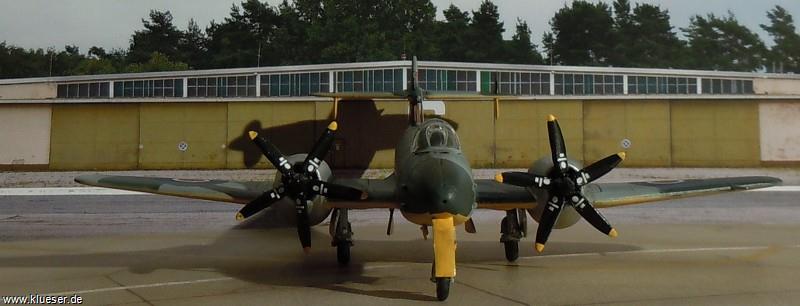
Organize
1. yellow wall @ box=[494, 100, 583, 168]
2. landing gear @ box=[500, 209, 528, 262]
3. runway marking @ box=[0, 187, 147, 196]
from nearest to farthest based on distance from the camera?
landing gear @ box=[500, 209, 528, 262], runway marking @ box=[0, 187, 147, 196], yellow wall @ box=[494, 100, 583, 168]

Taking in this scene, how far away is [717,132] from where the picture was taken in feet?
129

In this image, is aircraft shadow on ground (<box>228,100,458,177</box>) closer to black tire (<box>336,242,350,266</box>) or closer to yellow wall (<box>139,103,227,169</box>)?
yellow wall (<box>139,103,227,169</box>)

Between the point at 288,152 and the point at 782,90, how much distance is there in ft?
143

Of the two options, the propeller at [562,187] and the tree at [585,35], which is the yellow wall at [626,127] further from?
the tree at [585,35]

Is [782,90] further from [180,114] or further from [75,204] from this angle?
[75,204]

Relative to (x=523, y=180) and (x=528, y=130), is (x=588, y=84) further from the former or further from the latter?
(x=523, y=180)

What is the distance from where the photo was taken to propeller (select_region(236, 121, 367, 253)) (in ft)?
31.4

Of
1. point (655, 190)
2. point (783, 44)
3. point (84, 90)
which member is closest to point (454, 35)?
point (783, 44)

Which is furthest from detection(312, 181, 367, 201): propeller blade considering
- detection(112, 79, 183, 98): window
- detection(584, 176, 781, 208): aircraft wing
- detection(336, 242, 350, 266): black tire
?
detection(112, 79, 183, 98): window

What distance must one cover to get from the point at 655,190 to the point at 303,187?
24.4ft

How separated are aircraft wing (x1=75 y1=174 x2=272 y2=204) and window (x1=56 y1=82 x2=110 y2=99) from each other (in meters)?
41.1

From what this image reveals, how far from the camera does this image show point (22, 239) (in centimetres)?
1552

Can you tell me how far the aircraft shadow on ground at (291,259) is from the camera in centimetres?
1027

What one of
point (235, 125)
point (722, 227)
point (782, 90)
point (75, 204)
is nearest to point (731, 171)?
point (782, 90)
